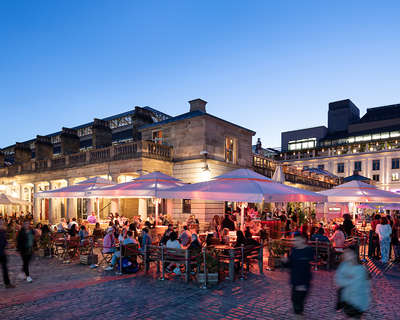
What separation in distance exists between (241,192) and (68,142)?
917 inches

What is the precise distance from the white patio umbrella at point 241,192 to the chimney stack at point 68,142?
20.1 meters

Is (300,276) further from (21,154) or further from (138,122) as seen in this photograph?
(21,154)

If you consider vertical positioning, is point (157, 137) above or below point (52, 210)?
above

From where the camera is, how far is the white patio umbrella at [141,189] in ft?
40.7

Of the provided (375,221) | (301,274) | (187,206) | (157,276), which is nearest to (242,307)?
(301,274)

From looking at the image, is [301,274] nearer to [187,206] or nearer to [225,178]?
[225,178]

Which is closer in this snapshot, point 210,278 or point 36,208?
point 210,278

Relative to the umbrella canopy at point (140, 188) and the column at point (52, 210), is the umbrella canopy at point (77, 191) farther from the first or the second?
the column at point (52, 210)

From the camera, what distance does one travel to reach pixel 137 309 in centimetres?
Answer: 666

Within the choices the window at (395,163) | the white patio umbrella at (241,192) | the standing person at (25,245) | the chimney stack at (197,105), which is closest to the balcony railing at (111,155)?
the chimney stack at (197,105)

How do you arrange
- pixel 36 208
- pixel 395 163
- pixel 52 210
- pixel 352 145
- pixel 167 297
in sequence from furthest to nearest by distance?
pixel 352 145, pixel 395 163, pixel 36 208, pixel 52 210, pixel 167 297

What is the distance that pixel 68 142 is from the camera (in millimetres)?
28094

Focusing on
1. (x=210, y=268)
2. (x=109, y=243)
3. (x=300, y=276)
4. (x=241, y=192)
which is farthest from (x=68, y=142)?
(x=300, y=276)

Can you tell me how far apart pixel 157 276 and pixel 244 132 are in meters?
18.4
